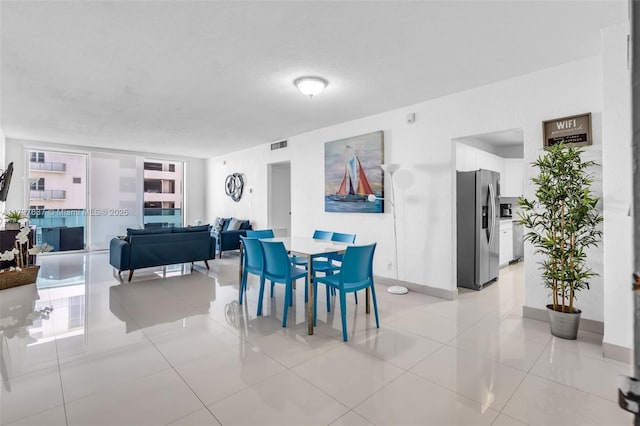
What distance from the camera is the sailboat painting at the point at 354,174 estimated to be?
502 centimetres

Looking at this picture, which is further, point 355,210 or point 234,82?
point 355,210

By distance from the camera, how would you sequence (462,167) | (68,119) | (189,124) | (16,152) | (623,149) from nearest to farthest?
(623,149)
(462,167)
(68,119)
(189,124)
(16,152)

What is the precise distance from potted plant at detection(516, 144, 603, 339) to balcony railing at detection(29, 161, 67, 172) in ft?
33.1

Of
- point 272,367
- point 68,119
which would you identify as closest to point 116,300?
point 272,367

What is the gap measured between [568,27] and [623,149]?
3.66 feet

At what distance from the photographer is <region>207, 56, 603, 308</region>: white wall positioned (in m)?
3.31

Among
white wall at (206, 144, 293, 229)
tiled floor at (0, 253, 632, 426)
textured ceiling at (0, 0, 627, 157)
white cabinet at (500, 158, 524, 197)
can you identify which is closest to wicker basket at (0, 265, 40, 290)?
tiled floor at (0, 253, 632, 426)

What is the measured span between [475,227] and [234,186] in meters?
6.09

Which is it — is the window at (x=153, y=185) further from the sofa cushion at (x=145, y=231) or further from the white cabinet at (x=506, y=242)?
the white cabinet at (x=506, y=242)

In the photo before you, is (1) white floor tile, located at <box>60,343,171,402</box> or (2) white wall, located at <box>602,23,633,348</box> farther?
(2) white wall, located at <box>602,23,633,348</box>

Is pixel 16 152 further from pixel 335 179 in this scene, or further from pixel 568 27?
pixel 568 27

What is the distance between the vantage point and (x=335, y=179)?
18.6 ft

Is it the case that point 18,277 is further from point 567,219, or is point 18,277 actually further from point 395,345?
point 567,219

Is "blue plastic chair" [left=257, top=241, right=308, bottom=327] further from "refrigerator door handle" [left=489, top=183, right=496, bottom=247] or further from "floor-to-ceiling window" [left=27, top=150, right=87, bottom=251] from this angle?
"floor-to-ceiling window" [left=27, top=150, right=87, bottom=251]
